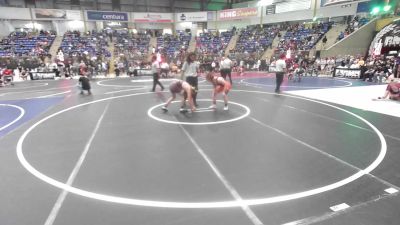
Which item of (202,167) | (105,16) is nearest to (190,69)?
(202,167)

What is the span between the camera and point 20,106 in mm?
9094

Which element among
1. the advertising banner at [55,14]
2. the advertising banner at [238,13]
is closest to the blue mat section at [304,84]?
the advertising banner at [238,13]

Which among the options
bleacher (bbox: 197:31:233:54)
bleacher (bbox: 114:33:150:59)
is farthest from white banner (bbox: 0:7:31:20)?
bleacher (bbox: 197:31:233:54)

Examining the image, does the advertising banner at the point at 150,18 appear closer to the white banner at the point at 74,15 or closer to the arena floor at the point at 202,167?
the white banner at the point at 74,15

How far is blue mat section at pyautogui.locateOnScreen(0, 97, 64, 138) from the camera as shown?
6802 millimetres

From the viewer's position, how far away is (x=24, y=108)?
8.73 metres

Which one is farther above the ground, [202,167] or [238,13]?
[238,13]

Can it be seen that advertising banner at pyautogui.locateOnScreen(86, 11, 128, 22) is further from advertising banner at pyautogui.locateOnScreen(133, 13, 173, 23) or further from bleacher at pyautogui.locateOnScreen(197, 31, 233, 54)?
bleacher at pyautogui.locateOnScreen(197, 31, 233, 54)

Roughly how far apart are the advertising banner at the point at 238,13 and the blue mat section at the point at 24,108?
94.2 ft

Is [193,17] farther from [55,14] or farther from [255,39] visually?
[55,14]

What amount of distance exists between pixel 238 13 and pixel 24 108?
30641 mm

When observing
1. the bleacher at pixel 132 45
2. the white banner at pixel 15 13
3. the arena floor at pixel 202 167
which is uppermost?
the white banner at pixel 15 13

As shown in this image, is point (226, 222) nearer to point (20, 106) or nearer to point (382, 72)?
point (20, 106)

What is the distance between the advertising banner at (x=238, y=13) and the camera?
111 feet
